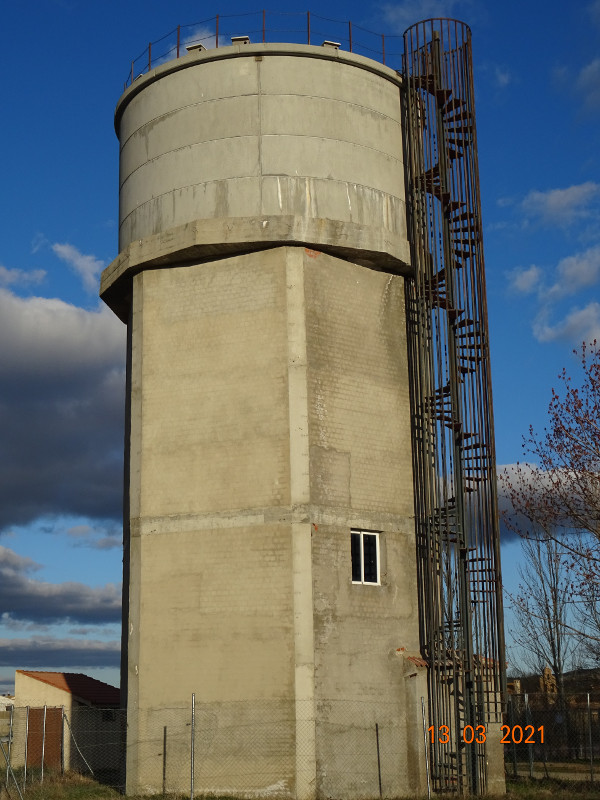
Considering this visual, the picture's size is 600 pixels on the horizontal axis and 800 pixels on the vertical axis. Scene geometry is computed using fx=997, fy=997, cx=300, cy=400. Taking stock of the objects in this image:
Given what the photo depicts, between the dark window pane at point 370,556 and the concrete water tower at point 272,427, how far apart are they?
0.07m

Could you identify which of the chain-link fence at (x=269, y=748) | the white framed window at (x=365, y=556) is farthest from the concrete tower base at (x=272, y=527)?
the white framed window at (x=365, y=556)

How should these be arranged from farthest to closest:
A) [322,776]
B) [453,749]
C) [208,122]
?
[208,122]
[453,749]
[322,776]

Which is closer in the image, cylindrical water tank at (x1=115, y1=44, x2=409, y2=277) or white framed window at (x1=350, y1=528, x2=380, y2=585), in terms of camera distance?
white framed window at (x1=350, y1=528, x2=380, y2=585)

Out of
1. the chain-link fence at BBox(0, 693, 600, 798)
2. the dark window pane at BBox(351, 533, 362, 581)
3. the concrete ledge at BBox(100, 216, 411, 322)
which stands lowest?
the chain-link fence at BBox(0, 693, 600, 798)

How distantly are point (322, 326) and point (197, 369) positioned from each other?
2986mm

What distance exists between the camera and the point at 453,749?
2175 cm

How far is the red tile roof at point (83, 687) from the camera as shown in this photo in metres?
30.4

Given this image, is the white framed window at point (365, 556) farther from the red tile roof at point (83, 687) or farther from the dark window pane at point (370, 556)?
the red tile roof at point (83, 687)

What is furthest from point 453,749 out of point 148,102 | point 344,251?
point 148,102

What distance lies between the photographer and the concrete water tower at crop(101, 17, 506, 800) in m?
20.3

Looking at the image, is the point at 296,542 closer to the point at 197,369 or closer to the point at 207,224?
the point at 197,369

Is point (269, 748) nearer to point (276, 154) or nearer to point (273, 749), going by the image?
point (273, 749)

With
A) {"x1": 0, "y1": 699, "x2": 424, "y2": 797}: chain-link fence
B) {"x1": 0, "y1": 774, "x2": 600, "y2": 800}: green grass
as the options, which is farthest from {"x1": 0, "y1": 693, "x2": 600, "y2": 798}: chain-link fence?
{"x1": 0, "y1": 774, "x2": 600, "y2": 800}: green grass

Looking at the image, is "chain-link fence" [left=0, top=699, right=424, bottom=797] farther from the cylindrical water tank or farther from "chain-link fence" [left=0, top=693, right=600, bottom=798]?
the cylindrical water tank
